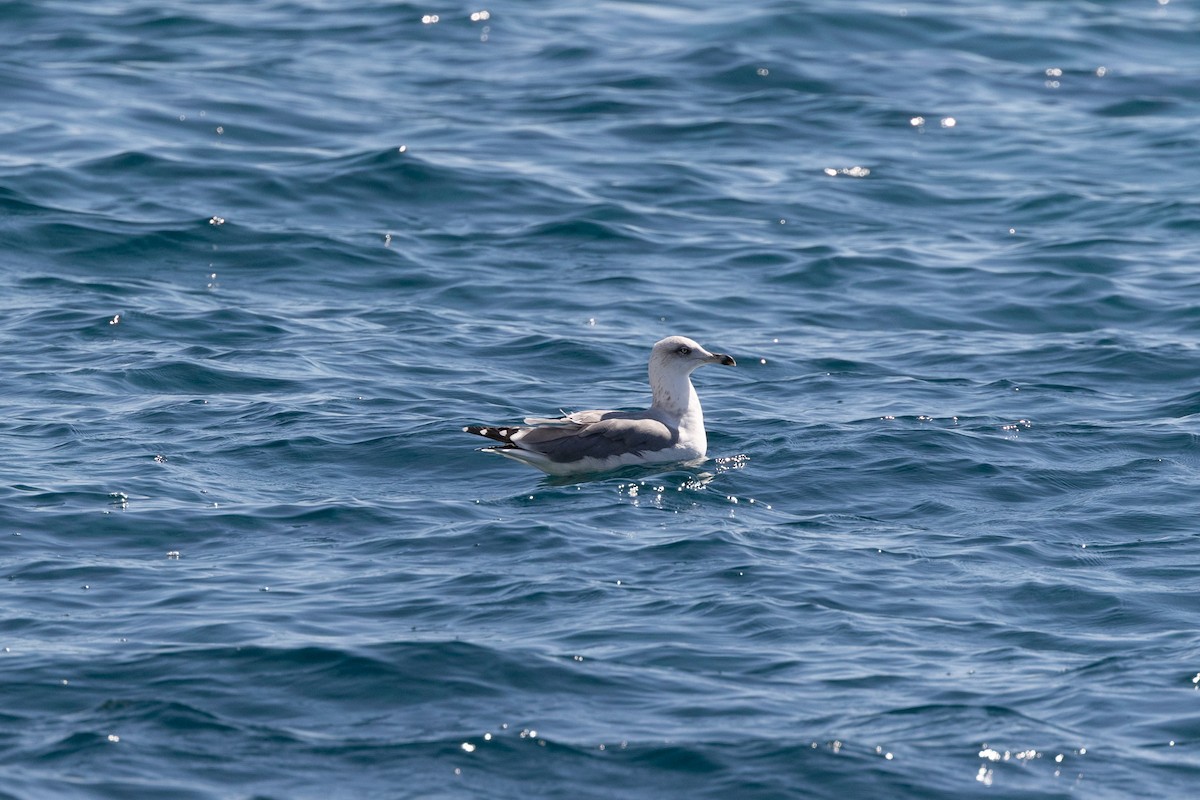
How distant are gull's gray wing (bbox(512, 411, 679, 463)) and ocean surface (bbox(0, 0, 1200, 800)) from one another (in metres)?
0.33

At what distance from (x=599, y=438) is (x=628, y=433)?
0.25 meters

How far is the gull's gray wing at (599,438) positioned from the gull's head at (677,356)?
0.63m

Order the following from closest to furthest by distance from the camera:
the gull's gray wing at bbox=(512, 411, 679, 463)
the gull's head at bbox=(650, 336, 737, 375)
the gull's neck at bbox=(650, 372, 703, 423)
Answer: the gull's gray wing at bbox=(512, 411, 679, 463) < the gull's neck at bbox=(650, 372, 703, 423) < the gull's head at bbox=(650, 336, 737, 375)

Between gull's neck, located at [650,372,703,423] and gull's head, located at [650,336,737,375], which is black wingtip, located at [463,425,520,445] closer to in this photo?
gull's neck, located at [650,372,703,423]

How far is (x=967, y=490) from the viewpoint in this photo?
1367 centimetres

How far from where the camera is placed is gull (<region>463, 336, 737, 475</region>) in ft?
45.0

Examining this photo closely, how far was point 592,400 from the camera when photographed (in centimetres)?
1602

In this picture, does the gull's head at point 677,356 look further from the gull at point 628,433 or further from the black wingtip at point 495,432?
the black wingtip at point 495,432

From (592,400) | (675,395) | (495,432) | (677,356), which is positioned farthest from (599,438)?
(592,400)

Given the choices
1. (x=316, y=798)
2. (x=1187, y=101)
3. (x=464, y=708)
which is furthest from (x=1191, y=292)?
(x=316, y=798)

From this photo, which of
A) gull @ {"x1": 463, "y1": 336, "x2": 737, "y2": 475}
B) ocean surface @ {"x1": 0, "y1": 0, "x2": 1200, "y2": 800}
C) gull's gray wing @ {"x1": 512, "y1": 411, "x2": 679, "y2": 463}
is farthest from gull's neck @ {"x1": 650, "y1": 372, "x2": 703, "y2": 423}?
ocean surface @ {"x1": 0, "y1": 0, "x2": 1200, "y2": 800}

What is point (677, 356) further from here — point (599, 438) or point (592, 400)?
point (592, 400)

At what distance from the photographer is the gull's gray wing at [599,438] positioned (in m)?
13.7

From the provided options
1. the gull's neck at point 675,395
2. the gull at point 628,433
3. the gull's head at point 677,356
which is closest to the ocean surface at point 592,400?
the gull at point 628,433
